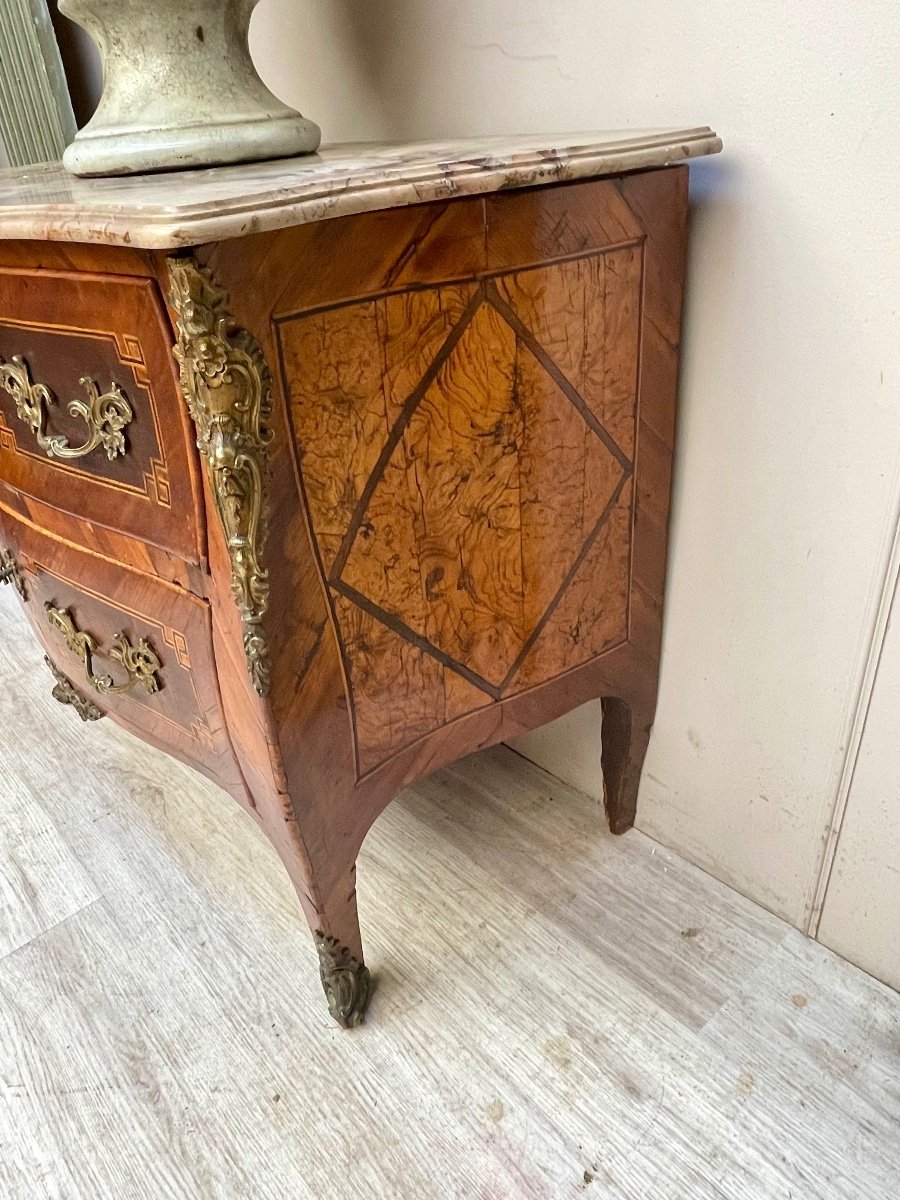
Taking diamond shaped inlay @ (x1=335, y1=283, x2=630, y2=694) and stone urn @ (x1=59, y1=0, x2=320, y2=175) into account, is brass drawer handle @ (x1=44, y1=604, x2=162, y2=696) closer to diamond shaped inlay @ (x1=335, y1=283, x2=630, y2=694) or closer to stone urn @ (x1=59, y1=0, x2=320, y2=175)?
diamond shaped inlay @ (x1=335, y1=283, x2=630, y2=694)

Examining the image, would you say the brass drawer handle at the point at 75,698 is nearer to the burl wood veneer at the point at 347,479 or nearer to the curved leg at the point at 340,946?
the burl wood veneer at the point at 347,479

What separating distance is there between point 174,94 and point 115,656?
53cm

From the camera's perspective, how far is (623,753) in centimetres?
112

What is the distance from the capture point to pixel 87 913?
114cm

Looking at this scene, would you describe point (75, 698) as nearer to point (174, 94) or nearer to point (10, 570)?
point (10, 570)

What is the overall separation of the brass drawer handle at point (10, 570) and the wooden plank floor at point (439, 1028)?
0.41m

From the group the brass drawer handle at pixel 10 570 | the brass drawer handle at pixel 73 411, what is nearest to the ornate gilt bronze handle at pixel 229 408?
the brass drawer handle at pixel 73 411

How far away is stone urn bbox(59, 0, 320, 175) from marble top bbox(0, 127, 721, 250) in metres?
0.02

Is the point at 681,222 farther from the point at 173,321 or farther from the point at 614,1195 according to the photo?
the point at 614,1195

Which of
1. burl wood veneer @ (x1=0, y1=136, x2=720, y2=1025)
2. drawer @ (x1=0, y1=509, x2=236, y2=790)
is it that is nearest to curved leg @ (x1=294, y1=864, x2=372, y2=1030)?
burl wood veneer @ (x1=0, y1=136, x2=720, y2=1025)

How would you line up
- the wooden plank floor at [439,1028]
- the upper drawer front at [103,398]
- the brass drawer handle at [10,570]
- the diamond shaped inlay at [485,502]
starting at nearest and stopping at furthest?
1. the upper drawer front at [103,398]
2. the diamond shaped inlay at [485,502]
3. the wooden plank floor at [439,1028]
4. the brass drawer handle at [10,570]

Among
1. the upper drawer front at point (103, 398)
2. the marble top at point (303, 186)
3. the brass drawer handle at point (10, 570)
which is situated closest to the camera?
the marble top at point (303, 186)

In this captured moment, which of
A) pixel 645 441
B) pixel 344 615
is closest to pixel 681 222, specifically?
pixel 645 441

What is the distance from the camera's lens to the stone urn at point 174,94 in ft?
2.48
